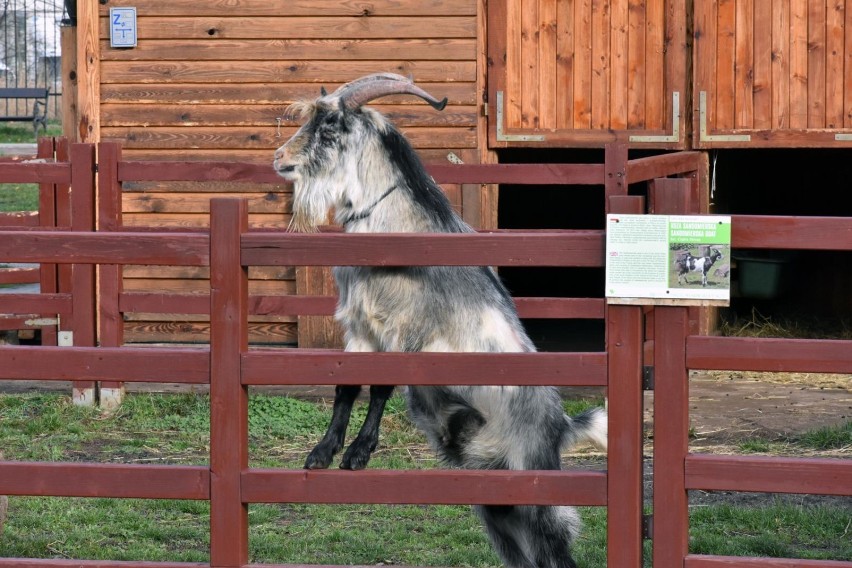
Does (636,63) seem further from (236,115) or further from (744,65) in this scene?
(236,115)

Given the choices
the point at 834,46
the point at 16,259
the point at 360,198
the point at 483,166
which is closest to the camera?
the point at 16,259

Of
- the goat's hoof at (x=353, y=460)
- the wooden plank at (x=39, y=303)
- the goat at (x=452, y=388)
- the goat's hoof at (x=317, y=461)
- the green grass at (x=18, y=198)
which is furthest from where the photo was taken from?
the green grass at (x=18, y=198)

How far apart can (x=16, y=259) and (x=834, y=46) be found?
6863mm

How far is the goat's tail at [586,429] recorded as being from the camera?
14.7ft

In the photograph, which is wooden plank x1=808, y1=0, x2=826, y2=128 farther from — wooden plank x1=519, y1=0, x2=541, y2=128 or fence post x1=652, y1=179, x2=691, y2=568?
fence post x1=652, y1=179, x2=691, y2=568

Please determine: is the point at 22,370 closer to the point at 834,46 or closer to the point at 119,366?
the point at 119,366

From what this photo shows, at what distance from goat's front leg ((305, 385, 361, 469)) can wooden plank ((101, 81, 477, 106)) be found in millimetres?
5101

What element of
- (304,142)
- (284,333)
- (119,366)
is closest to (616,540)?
(119,366)

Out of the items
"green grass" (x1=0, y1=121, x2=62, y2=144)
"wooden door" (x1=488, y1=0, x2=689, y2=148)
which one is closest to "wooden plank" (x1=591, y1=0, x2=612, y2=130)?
"wooden door" (x1=488, y1=0, x2=689, y2=148)

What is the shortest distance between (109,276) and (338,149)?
3.44m

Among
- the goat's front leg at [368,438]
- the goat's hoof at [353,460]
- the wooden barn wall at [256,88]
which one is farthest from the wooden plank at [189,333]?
the goat's hoof at [353,460]

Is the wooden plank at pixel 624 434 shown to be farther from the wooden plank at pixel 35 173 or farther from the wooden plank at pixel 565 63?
the wooden plank at pixel 565 63

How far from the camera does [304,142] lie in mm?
5090

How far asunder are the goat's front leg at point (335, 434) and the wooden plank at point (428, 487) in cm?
31
